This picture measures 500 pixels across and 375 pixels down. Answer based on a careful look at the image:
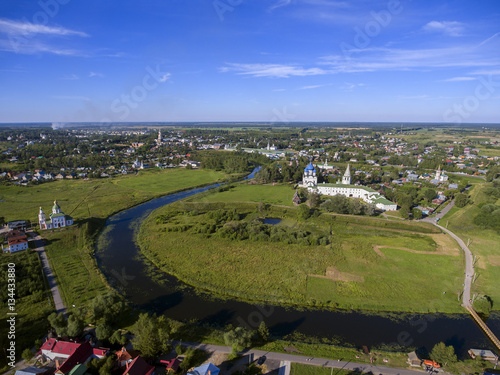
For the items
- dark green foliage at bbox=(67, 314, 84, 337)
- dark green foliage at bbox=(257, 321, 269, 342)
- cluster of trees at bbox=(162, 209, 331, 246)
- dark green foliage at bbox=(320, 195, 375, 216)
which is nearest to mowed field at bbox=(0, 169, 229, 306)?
dark green foliage at bbox=(67, 314, 84, 337)

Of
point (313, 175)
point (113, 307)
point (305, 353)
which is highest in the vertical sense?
point (313, 175)

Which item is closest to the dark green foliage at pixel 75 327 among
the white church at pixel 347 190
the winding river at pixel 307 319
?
the winding river at pixel 307 319

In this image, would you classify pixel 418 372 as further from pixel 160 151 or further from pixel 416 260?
pixel 160 151

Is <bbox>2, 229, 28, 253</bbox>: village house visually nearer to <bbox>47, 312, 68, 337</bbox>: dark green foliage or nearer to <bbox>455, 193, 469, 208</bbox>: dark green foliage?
<bbox>47, 312, 68, 337</bbox>: dark green foliage

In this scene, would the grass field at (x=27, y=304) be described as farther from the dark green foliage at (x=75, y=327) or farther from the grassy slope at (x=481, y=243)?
the grassy slope at (x=481, y=243)

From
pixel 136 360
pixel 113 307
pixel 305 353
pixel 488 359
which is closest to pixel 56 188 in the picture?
pixel 113 307

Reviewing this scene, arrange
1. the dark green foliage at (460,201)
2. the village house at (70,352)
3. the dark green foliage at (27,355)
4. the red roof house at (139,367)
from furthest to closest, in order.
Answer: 1. the dark green foliage at (460,201)
2. the dark green foliage at (27,355)
3. the village house at (70,352)
4. the red roof house at (139,367)
